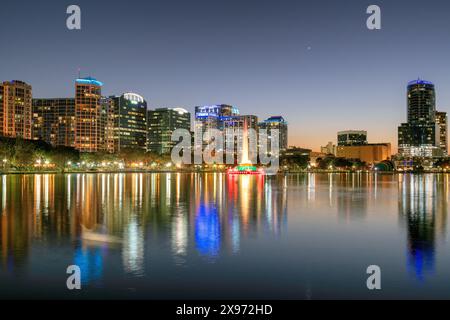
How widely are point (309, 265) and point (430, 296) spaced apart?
4.50 m

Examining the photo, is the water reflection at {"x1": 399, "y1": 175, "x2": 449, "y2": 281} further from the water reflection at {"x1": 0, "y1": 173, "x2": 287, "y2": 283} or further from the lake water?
the water reflection at {"x1": 0, "y1": 173, "x2": 287, "y2": 283}

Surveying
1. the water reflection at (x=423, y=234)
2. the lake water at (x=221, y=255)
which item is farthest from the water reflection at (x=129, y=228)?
the water reflection at (x=423, y=234)

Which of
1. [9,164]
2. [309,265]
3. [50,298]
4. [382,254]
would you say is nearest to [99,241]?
[50,298]

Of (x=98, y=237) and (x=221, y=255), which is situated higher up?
(x=98, y=237)

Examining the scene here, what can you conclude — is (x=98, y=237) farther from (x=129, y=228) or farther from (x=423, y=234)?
(x=423, y=234)

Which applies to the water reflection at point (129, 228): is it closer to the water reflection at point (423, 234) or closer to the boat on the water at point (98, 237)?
the boat on the water at point (98, 237)

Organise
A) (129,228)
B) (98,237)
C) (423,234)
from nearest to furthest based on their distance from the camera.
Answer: (98,237) → (423,234) → (129,228)

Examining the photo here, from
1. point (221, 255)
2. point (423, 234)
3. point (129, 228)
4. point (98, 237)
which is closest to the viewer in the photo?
point (221, 255)

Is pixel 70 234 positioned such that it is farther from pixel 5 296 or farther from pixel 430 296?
pixel 430 296

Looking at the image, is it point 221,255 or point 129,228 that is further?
point 129,228

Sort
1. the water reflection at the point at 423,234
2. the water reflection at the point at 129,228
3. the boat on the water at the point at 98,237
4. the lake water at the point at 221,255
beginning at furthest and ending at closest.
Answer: the boat on the water at the point at 98,237 < the water reflection at the point at 129,228 < the water reflection at the point at 423,234 < the lake water at the point at 221,255

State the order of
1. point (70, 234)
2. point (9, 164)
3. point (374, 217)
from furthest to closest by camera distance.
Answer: point (9, 164), point (374, 217), point (70, 234)

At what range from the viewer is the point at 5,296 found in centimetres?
1202

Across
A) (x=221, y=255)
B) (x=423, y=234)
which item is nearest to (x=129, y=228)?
(x=221, y=255)
